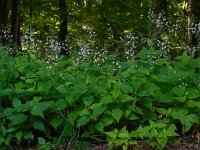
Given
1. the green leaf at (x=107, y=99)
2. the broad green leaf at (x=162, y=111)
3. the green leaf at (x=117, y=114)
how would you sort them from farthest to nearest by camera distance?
the broad green leaf at (x=162, y=111) < the green leaf at (x=107, y=99) < the green leaf at (x=117, y=114)

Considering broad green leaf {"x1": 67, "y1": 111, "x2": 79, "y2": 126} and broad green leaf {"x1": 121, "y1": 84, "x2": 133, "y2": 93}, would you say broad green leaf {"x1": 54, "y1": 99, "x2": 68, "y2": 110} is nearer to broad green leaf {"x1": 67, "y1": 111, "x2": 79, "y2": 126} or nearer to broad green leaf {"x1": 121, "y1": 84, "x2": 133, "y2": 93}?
broad green leaf {"x1": 67, "y1": 111, "x2": 79, "y2": 126}

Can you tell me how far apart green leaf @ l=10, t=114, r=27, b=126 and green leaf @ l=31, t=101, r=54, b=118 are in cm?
13

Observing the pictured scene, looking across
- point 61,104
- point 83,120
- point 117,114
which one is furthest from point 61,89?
point 117,114

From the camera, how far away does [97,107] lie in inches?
151

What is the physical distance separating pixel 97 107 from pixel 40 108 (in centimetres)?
58

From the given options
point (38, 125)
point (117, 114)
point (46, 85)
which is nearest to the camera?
point (117, 114)

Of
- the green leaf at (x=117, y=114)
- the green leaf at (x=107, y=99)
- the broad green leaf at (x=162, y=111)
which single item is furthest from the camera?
the broad green leaf at (x=162, y=111)

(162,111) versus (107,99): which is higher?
(107,99)

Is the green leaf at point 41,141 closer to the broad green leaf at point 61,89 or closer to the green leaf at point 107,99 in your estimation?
the broad green leaf at point 61,89

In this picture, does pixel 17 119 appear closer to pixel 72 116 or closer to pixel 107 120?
pixel 72 116

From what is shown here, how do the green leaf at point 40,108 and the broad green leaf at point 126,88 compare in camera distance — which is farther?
the broad green leaf at point 126,88

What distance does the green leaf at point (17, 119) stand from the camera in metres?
3.79

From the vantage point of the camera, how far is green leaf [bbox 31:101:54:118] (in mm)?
3748

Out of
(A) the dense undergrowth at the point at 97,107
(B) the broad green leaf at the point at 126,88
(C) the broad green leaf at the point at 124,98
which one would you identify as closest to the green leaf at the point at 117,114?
(A) the dense undergrowth at the point at 97,107
